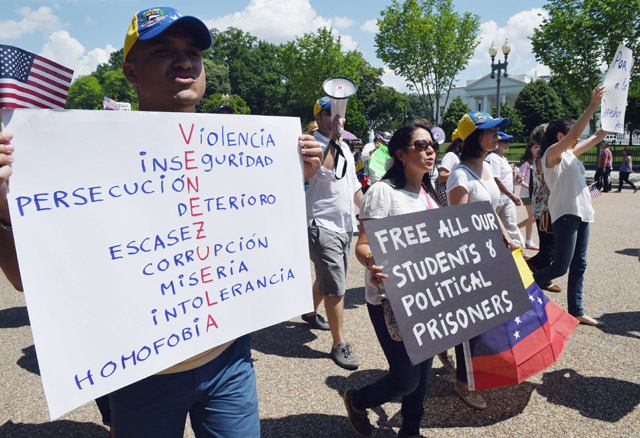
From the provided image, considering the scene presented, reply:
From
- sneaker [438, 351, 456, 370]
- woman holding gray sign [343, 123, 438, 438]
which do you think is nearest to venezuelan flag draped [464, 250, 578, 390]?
woman holding gray sign [343, 123, 438, 438]

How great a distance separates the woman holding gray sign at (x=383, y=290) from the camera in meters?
2.16

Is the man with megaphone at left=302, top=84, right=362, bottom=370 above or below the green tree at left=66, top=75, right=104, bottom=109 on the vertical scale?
below

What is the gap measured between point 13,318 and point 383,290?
4558mm

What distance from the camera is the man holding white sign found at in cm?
141

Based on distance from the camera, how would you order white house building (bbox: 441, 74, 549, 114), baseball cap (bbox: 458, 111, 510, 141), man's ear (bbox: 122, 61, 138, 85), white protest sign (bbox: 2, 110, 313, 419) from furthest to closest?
white house building (bbox: 441, 74, 549, 114) < baseball cap (bbox: 458, 111, 510, 141) < man's ear (bbox: 122, 61, 138, 85) < white protest sign (bbox: 2, 110, 313, 419)

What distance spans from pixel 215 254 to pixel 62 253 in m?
0.45

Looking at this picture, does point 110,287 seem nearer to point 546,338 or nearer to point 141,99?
point 141,99

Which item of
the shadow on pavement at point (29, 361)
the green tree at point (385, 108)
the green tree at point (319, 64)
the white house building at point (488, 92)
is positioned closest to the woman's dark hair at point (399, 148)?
the shadow on pavement at point (29, 361)

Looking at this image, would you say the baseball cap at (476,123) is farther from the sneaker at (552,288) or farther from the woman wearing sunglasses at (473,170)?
the sneaker at (552,288)

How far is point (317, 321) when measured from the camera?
4.23 metres

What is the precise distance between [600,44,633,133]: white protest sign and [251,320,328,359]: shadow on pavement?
319cm

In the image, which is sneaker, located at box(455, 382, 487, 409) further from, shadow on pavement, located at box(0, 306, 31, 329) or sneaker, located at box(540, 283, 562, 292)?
shadow on pavement, located at box(0, 306, 31, 329)

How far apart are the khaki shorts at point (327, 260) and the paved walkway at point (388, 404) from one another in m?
0.60

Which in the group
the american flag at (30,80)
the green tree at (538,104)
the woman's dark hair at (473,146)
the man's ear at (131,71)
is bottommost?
the woman's dark hair at (473,146)
